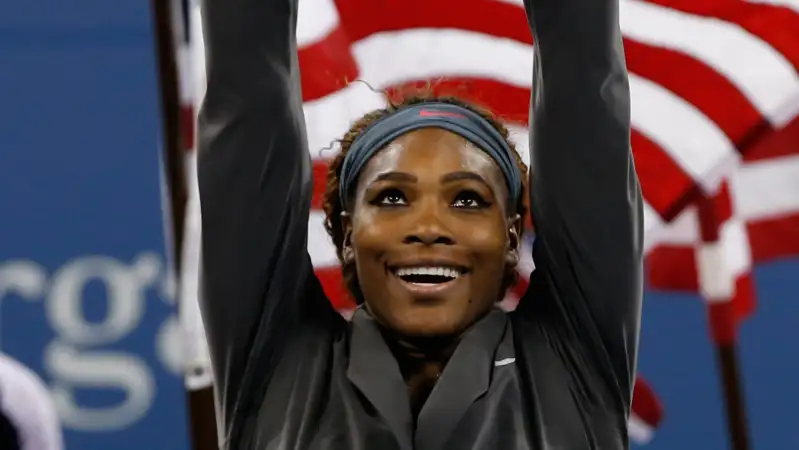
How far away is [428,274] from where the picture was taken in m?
0.70

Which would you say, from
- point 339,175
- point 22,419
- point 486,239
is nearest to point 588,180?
point 486,239

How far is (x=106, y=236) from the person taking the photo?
1.49 metres

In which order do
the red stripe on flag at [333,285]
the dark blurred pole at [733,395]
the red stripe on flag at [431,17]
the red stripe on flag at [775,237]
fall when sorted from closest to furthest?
the red stripe on flag at [333,285]
the red stripe on flag at [431,17]
the dark blurred pole at [733,395]
the red stripe on flag at [775,237]

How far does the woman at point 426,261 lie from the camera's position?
0.68m

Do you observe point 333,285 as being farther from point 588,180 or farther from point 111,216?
point 588,180

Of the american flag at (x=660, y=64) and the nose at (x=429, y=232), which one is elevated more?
the american flag at (x=660, y=64)

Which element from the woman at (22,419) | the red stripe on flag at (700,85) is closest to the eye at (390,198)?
the woman at (22,419)

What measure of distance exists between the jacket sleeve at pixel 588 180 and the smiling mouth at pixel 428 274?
0.21 feet

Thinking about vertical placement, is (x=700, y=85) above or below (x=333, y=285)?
above

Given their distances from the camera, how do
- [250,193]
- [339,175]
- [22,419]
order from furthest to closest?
[22,419] → [339,175] → [250,193]

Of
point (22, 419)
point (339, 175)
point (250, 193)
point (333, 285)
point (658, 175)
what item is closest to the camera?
point (250, 193)

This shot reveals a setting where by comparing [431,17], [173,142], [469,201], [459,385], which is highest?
[431,17]

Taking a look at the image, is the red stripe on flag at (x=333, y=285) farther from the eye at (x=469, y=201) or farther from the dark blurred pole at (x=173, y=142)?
the eye at (x=469, y=201)

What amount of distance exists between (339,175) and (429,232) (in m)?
0.12
